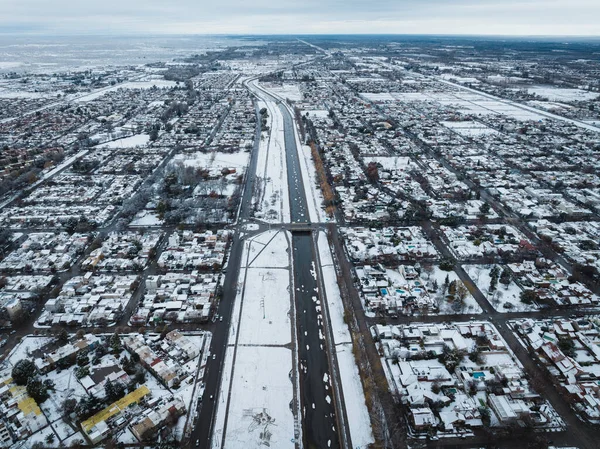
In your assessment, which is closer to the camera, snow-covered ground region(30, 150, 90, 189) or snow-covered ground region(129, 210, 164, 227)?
snow-covered ground region(129, 210, 164, 227)

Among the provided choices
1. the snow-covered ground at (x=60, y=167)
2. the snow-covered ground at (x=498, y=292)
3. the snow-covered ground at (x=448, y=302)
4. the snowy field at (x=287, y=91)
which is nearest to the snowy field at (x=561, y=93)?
the snowy field at (x=287, y=91)

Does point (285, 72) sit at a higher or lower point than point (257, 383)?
higher

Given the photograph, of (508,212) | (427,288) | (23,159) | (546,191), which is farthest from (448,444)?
(23,159)

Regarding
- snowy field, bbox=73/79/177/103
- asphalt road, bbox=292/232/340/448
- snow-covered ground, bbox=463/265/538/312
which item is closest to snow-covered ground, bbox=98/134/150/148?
snowy field, bbox=73/79/177/103

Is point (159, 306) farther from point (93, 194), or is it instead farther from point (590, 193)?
point (590, 193)

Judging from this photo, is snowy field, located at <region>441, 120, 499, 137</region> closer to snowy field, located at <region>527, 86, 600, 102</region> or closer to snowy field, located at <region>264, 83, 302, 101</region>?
snowy field, located at <region>264, 83, 302, 101</region>

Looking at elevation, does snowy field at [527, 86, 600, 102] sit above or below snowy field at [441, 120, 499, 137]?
above
